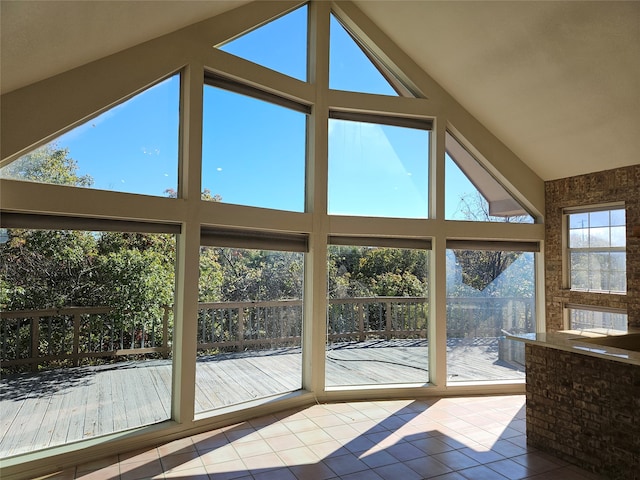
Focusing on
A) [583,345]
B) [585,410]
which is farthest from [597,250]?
[585,410]

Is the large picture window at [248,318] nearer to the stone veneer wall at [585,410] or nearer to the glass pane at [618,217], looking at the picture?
the stone veneer wall at [585,410]

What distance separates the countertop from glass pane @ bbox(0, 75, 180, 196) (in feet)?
11.6

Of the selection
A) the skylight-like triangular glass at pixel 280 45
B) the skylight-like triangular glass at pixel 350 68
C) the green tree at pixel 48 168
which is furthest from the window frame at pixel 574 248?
the green tree at pixel 48 168

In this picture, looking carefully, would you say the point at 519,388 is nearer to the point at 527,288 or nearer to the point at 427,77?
the point at 527,288

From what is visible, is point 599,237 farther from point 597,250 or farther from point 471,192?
point 471,192

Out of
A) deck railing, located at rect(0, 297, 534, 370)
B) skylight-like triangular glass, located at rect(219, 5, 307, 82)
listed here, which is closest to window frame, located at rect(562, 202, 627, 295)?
deck railing, located at rect(0, 297, 534, 370)

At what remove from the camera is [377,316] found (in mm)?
5156

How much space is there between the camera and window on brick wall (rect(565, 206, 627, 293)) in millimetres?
4961

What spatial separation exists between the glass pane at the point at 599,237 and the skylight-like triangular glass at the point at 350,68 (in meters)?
2.94

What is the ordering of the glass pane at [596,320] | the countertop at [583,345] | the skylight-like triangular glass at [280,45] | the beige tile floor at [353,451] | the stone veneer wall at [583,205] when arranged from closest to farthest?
1. the countertop at [583,345]
2. the beige tile floor at [353,451]
3. the skylight-like triangular glass at [280,45]
4. the stone veneer wall at [583,205]
5. the glass pane at [596,320]

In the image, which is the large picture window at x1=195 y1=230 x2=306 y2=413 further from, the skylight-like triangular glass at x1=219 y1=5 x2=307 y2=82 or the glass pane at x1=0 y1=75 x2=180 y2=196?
the skylight-like triangular glass at x1=219 y1=5 x2=307 y2=82

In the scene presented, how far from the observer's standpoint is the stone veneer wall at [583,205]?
4715 mm

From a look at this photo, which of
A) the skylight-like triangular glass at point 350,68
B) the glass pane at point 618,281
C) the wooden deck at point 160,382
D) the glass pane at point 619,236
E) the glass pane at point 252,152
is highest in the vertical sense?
the skylight-like triangular glass at point 350,68

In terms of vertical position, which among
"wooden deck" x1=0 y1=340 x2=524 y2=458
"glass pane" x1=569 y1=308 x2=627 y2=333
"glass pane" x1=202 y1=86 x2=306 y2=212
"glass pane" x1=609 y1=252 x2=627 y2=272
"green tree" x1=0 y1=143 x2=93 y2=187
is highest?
"glass pane" x1=202 y1=86 x2=306 y2=212
